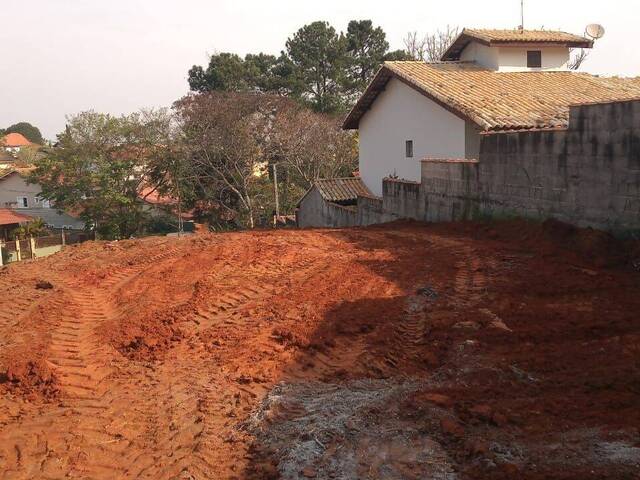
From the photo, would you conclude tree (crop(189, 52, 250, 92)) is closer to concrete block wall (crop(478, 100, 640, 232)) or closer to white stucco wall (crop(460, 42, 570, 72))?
white stucco wall (crop(460, 42, 570, 72))

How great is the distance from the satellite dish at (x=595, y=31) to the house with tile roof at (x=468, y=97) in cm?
35

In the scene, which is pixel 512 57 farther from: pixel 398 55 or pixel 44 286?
pixel 398 55

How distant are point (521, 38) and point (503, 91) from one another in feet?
12.8

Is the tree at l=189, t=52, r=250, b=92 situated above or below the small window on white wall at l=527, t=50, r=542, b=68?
above

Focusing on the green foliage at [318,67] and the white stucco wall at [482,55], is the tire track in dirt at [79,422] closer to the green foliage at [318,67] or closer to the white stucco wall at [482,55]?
the white stucco wall at [482,55]

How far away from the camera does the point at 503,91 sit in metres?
17.4

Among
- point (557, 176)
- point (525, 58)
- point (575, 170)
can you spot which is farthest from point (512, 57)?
point (575, 170)

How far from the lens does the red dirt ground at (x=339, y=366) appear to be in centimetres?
430

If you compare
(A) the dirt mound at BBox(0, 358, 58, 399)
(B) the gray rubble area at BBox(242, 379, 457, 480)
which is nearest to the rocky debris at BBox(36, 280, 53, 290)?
(A) the dirt mound at BBox(0, 358, 58, 399)

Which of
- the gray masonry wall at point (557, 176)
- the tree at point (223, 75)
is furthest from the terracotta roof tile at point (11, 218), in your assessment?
the gray masonry wall at point (557, 176)

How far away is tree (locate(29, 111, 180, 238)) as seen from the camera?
30.6 metres

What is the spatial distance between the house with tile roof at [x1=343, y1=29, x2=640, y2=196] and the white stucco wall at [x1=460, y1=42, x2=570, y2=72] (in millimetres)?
32

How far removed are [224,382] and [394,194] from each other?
10692mm

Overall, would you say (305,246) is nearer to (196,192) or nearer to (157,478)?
(157,478)
